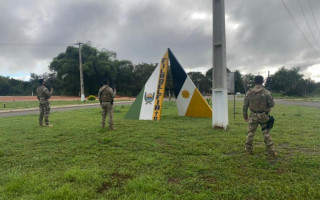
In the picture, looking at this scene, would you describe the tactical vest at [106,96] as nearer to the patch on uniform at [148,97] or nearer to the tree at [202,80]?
the patch on uniform at [148,97]

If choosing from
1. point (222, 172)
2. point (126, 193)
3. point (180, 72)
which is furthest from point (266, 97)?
point (180, 72)

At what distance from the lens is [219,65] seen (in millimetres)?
9086

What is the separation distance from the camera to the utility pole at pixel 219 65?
892cm

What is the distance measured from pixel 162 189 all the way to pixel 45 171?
2.33 meters

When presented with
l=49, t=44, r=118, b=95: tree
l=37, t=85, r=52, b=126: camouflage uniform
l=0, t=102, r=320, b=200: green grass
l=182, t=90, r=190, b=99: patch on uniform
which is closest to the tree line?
l=49, t=44, r=118, b=95: tree

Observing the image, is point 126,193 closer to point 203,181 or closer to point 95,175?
point 95,175

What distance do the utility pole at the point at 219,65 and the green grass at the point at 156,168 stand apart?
159cm

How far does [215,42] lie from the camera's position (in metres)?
9.12

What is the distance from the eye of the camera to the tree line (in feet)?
169

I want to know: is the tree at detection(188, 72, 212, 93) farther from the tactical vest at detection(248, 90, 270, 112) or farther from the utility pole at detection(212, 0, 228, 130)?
the tactical vest at detection(248, 90, 270, 112)

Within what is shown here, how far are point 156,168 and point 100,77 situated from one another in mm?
53689

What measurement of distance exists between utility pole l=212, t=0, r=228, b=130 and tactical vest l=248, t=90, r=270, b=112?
340cm

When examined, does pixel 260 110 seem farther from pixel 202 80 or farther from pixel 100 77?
pixel 202 80

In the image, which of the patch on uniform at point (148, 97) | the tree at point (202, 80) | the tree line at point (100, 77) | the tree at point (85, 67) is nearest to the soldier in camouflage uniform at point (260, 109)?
the patch on uniform at point (148, 97)
